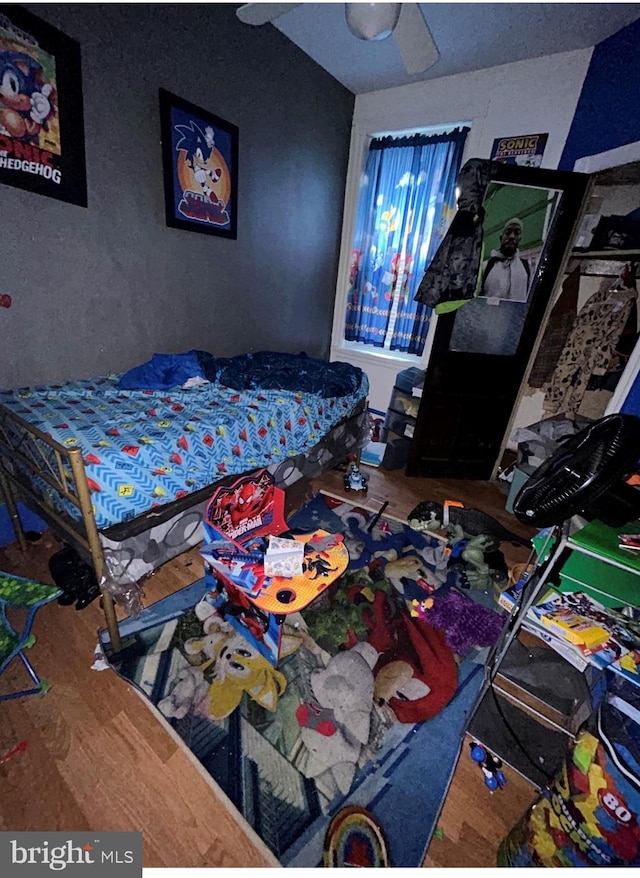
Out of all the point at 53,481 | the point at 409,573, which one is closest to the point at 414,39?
the point at 53,481

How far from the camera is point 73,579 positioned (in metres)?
2.01

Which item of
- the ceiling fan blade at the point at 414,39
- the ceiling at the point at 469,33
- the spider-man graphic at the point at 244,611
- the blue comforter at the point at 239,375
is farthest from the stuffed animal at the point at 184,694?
the ceiling at the point at 469,33

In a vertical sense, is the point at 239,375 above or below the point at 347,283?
below

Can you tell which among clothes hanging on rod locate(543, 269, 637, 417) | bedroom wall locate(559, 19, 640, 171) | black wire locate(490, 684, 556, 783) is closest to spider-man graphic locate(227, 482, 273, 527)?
black wire locate(490, 684, 556, 783)

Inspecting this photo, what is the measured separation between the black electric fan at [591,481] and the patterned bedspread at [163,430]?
56.9 inches

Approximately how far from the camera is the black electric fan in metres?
1.01

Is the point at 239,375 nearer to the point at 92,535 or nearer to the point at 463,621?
the point at 92,535

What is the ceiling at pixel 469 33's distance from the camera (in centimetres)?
245

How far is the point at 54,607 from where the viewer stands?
195 cm

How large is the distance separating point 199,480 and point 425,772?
1.58 m

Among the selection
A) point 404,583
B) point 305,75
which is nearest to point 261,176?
point 305,75

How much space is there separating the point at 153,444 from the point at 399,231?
11.6 ft

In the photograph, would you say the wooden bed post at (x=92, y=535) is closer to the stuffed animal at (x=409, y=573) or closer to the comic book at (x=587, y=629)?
the stuffed animal at (x=409, y=573)

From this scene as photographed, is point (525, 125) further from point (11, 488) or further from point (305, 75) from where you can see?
point (11, 488)
